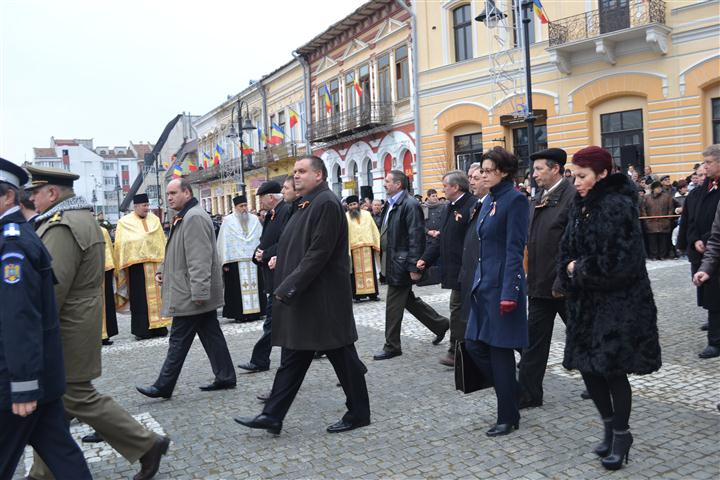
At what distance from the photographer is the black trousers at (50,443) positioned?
332 centimetres

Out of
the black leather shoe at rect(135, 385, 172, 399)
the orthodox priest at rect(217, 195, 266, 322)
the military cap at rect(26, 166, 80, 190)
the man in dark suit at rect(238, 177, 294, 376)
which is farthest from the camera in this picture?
the orthodox priest at rect(217, 195, 266, 322)

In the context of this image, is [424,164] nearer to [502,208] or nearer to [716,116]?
[716,116]

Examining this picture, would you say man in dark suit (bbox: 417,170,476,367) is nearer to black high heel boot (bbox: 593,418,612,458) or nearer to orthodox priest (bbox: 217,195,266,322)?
black high heel boot (bbox: 593,418,612,458)

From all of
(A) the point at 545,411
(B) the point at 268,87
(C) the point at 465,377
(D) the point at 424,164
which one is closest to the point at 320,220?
(C) the point at 465,377

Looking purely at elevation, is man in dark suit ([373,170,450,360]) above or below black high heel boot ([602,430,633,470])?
above

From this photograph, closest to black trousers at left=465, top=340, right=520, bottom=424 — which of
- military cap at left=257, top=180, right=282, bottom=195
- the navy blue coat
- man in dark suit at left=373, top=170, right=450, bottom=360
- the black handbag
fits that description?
the navy blue coat

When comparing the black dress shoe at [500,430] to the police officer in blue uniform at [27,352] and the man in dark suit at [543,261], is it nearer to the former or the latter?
the man in dark suit at [543,261]

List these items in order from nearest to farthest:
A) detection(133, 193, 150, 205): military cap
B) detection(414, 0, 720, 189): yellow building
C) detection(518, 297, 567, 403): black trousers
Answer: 1. detection(518, 297, 567, 403): black trousers
2. detection(133, 193, 150, 205): military cap
3. detection(414, 0, 720, 189): yellow building

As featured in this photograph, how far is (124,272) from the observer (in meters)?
9.89

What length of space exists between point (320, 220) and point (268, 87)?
36690 millimetres

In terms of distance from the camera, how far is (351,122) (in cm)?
2956

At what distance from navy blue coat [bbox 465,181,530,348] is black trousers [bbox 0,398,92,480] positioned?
8.64 feet

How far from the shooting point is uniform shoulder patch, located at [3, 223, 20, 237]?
10.5 feet

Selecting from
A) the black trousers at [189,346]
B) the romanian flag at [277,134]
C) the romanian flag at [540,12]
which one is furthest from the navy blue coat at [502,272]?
the romanian flag at [277,134]
